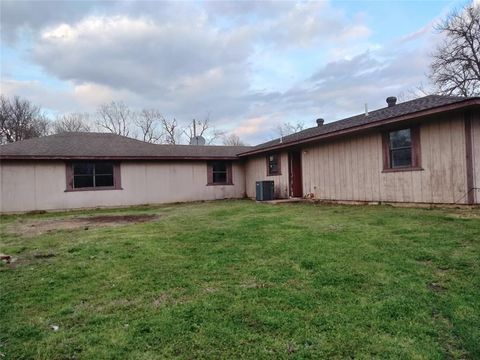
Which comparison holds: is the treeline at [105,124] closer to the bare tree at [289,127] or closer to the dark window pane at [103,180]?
the bare tree at [289,127]

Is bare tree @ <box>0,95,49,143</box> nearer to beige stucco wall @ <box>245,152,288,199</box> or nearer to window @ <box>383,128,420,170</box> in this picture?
beige stucco wall @ <box>245,152,288,199</box>

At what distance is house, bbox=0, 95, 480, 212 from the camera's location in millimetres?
8188

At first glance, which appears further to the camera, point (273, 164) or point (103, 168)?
point (273, 164)

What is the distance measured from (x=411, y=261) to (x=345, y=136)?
7.56 metres

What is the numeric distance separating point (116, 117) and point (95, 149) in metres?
25.1

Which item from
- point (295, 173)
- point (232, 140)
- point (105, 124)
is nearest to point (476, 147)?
point (295, 173)

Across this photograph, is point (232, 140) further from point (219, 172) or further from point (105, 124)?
point (219, 172)

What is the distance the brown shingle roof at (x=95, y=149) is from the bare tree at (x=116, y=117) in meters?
21.2

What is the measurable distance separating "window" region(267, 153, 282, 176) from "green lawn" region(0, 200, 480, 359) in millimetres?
8976

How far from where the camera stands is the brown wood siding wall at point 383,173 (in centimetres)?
810

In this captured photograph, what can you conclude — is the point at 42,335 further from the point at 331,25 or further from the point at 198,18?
the point at 331,25

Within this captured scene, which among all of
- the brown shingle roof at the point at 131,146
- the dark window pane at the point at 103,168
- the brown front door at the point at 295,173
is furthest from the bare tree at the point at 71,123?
the brown front door at the point at 295,173

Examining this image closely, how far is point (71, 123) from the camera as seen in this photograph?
1390 inches

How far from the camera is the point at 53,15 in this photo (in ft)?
29.1
